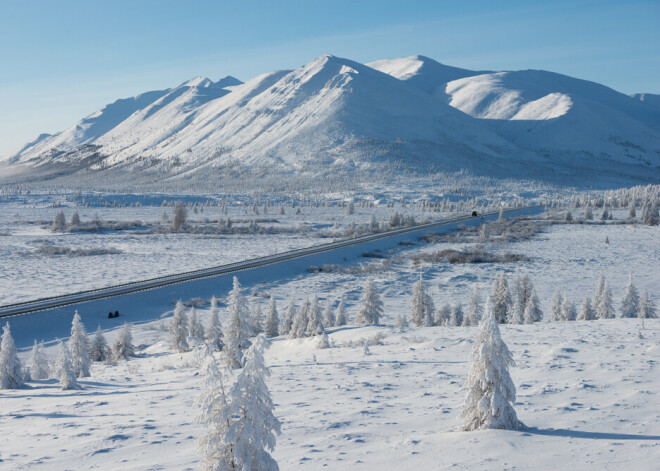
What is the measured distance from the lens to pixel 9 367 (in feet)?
70.3

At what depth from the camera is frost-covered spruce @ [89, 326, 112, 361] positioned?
3128cm

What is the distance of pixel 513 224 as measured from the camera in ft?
349

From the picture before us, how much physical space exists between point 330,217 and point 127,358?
93.3m

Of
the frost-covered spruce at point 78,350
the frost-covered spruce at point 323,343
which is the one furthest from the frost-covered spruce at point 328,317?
the frost-covered spruce at point 78,350

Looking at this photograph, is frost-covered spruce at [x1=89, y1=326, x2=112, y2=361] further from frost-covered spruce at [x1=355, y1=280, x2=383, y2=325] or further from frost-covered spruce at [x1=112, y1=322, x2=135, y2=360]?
frost-covered spruce at [x1=355, y1=280, x2=383, y2=325]

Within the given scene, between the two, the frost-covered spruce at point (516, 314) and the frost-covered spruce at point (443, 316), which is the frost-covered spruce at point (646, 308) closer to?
the frost-covered spruce at point (516, 314)

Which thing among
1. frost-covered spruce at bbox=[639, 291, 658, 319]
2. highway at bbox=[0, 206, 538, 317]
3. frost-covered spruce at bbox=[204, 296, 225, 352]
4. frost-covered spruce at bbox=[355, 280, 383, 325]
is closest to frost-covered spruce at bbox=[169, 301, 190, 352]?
frost-covered spruce at bbox=[204, 296, 225, 352]

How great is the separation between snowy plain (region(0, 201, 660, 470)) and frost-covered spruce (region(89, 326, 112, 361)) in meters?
3.02

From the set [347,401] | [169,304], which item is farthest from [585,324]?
[169,304]

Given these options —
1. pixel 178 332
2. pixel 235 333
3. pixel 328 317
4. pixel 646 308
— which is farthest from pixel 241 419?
pixel 646 308

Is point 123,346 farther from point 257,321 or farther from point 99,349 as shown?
point 257,321

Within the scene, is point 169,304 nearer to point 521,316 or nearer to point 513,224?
point 521,316

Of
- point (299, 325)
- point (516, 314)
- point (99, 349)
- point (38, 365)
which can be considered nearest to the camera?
point (38, 365)

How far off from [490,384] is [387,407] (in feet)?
12.7
